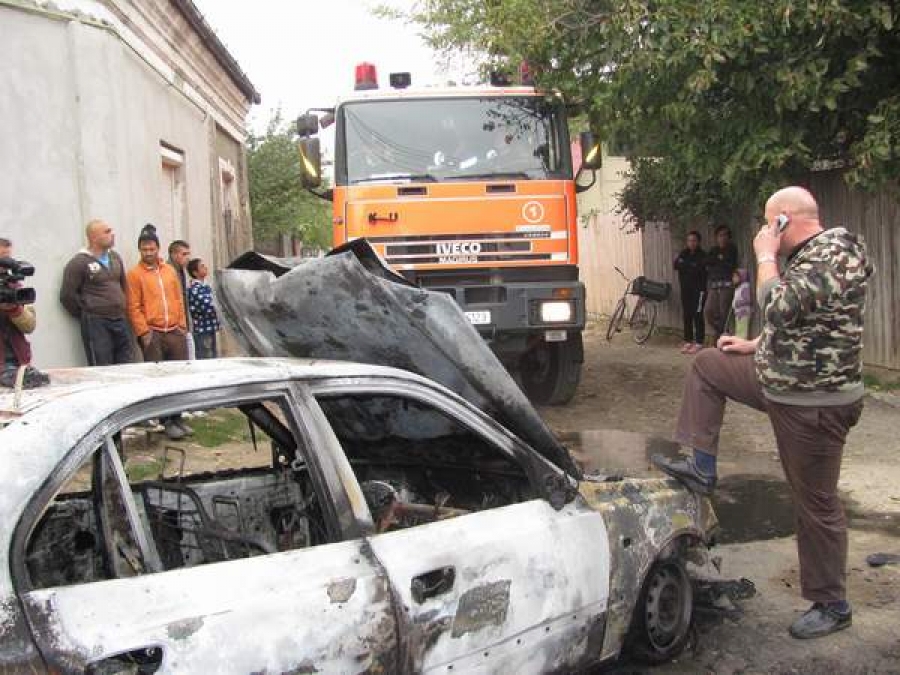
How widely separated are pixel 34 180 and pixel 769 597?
20.2 ft

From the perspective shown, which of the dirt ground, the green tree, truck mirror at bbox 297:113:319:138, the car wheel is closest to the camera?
the car wheel

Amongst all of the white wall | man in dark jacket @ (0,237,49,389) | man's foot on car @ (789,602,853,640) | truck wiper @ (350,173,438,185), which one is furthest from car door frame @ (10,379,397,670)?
truck wiper @ (350,173,438,185)

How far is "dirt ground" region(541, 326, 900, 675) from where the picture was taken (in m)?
3.54

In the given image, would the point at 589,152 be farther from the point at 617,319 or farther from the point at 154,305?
the point at 617,319

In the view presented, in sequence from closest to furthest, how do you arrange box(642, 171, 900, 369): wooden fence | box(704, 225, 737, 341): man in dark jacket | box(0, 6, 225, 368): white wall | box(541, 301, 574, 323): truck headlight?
box(0, 6, 225, 368): white wall, box(541, 301, 574, 323): truck headlight, box(642, 171, 900, 369): wooden fence, box(704, 225, 737, 341): man in dark jacket

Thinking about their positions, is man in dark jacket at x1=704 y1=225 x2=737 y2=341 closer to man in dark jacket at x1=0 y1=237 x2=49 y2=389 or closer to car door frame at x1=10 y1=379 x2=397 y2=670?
man in dark jacket at x1=0 y1=237 x2=49 y2=389

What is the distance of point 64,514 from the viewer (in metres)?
3.05

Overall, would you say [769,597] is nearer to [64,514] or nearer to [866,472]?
[866,472]

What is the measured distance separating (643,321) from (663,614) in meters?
12.6

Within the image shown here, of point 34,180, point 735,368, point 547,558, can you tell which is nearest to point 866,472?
point 735,368

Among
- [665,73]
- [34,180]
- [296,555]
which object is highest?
[665,73]

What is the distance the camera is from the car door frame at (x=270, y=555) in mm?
1931

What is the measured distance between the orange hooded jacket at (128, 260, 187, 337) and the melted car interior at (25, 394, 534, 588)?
4089mm

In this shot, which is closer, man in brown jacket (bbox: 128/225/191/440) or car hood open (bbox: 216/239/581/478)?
car hood open (bbox: 216/239/581/478)
